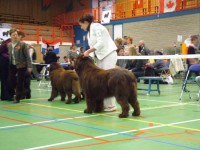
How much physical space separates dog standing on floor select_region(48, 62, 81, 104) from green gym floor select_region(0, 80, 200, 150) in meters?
0.62

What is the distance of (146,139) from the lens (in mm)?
4074

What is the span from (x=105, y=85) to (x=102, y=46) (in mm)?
930

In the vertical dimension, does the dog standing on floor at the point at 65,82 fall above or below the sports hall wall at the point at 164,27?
below

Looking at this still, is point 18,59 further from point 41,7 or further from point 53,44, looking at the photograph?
point 41,7


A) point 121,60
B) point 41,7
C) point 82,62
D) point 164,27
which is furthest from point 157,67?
point 41,7

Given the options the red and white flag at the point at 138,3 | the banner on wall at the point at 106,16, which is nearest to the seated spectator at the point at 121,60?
the red and white flag at the point at 138,3

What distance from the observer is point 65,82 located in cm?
760

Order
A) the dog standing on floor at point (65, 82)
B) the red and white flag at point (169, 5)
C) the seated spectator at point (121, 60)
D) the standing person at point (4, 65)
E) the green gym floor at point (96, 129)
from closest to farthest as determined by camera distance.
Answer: the green gym floor at point (96, 129)
the dog standing on floor at point (65, 82)
the standing person at point (4, 65)
the seated spectator at point (121, 60)
the red and white flag at point (169, 5)

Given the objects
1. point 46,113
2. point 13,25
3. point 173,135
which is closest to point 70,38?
point 13,25

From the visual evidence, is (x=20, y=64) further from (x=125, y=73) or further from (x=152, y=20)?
(x=152, y=20)

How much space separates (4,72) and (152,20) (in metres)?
16.0

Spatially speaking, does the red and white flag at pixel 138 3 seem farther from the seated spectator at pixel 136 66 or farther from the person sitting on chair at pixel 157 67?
the seated spectator at pixel 136 66

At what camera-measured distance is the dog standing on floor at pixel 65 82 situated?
24.8 feet

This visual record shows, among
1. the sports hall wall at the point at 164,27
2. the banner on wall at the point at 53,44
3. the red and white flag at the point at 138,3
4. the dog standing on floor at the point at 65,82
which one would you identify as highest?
the red and white flag at the point at 138,3
